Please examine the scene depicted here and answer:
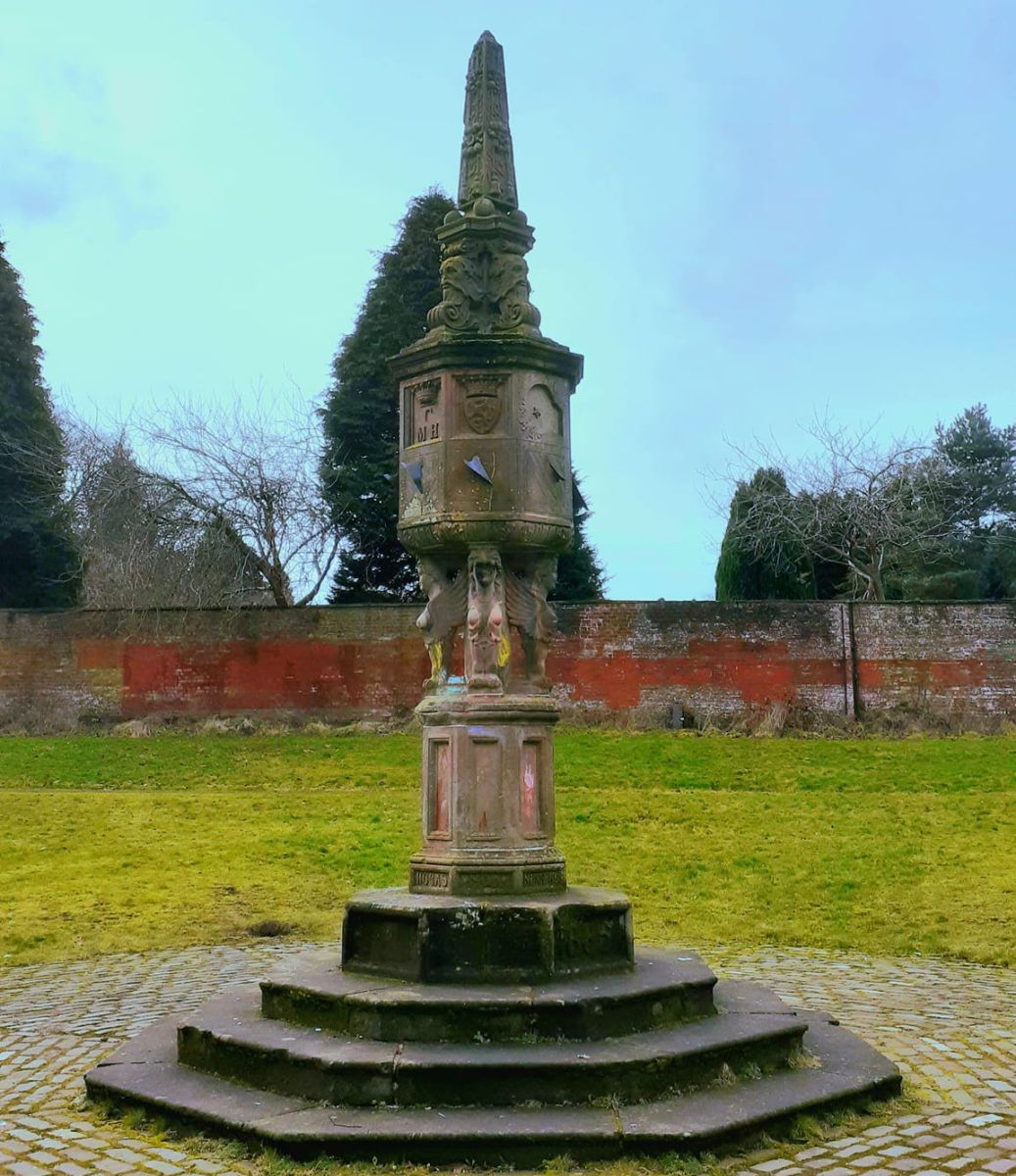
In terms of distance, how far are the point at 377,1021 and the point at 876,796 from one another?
1091cm

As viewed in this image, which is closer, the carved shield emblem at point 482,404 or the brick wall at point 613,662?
the carved shield emblem at point 482,404

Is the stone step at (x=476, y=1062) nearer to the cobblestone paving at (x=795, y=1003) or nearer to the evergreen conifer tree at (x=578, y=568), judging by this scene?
the cobblestone paving at (x=795, y=1003)

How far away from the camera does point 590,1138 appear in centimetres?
473

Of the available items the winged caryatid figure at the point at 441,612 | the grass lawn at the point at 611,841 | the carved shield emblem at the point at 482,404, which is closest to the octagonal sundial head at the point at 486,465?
the carved shield emblem at the point at 482,404

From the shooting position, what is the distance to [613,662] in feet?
75.0

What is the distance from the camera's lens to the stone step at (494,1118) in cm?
470

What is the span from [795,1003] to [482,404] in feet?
13.4

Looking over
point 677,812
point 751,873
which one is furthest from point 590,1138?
point 677,812

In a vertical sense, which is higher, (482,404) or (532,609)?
(482,404)

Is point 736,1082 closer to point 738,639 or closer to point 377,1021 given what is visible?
point 377,1021

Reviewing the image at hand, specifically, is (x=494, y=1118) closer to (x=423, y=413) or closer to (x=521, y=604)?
(x=521, y=604)

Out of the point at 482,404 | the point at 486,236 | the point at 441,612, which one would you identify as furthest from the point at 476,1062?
the point at 486,236

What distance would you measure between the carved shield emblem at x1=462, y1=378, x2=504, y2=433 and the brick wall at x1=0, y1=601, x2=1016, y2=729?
15.9 metres

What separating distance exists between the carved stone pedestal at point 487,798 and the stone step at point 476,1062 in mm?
1115
